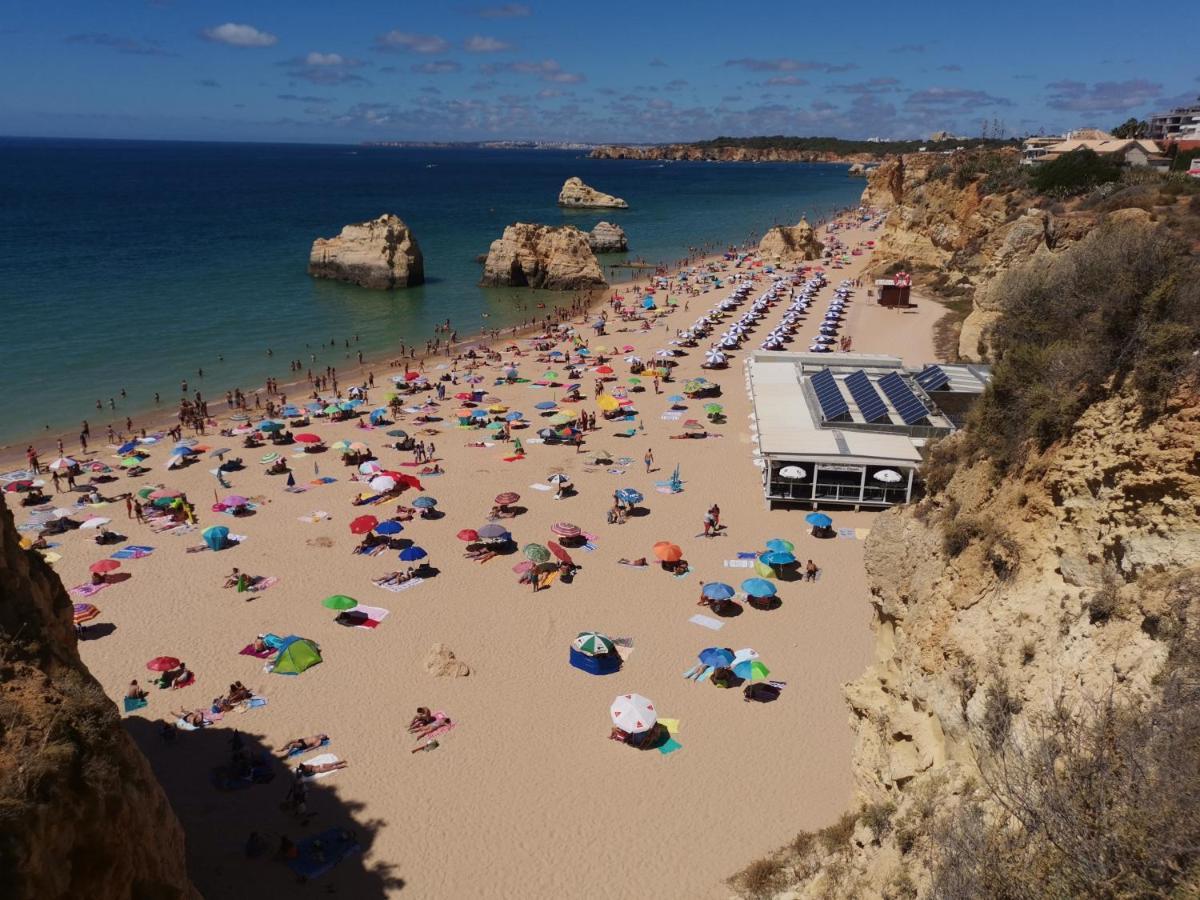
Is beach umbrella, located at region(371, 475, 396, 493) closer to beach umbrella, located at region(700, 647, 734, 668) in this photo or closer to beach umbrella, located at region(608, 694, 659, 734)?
beach umbrella, located at region(700, 647, 734, 668)

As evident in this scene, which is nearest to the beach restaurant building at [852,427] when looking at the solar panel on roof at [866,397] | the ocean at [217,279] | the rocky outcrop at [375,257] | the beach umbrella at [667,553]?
the solar panel on roof at [866,397]

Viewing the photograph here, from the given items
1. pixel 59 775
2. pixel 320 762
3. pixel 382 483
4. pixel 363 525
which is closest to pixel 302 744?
pixel 320 762

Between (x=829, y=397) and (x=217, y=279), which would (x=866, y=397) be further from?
(x=217, y=279)

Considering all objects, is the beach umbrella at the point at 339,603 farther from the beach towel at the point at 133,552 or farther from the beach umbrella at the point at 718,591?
the beach umbrella at the point at 718,591

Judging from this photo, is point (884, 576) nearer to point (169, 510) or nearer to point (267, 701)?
point (267, 701)

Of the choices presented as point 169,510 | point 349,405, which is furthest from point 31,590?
point 349,405

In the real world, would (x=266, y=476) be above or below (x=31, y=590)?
below
